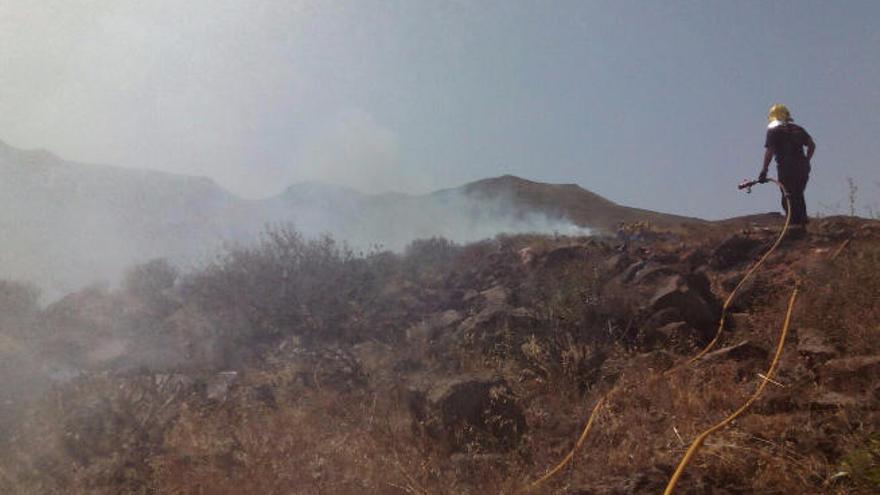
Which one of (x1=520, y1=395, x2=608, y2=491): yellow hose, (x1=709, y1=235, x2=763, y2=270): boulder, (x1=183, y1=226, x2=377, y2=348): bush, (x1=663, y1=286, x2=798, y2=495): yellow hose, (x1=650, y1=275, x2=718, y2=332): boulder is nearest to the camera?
(x1=663, y1=286, x2=798, y2=495): yellow hose

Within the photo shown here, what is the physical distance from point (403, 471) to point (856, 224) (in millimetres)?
6595

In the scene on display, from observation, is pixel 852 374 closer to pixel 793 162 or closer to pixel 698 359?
pixel 698 359

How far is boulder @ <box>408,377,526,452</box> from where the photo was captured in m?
4.36

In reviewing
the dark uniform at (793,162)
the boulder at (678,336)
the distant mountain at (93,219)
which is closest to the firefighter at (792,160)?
the dark uniform at (793,162)

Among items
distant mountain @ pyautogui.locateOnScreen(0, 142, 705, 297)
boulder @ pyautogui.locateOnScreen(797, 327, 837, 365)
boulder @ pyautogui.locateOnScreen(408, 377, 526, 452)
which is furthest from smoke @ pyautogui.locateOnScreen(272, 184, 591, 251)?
boulder @ pyautogui.locateOnScreen(408, 377, 526, 452)

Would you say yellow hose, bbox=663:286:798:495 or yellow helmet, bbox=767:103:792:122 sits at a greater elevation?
yellow helmet, bbox=767:103:792:122

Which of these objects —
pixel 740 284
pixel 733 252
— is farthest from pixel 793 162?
pixel 740 284

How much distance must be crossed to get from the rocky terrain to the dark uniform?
0.48m

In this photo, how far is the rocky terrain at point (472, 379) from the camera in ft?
12.0

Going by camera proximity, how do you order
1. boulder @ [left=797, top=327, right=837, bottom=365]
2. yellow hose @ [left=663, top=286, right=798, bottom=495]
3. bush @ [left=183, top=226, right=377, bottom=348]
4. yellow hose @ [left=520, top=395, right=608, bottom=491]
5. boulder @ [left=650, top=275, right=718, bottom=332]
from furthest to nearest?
bush @ [left=183, top=226, right=377, bottom=348], boulder @ [left=650, top=275, right=718, bottom=332], boulder @ [left=797, top=327, right=837, bottom=365], yellow hose @ [left=520, top=395, right=608, bottom=491], yellow hose @ [left=663, top=286, right=798, bottom=495]

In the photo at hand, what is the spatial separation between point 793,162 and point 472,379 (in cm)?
553

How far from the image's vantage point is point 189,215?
55.5 feet

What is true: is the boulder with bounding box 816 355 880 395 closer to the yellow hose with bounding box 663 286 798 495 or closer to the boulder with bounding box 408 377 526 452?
the yellow hose with bounding box 663 286 798 495

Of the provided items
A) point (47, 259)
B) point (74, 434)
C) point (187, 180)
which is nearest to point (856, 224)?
point (74, 434)
